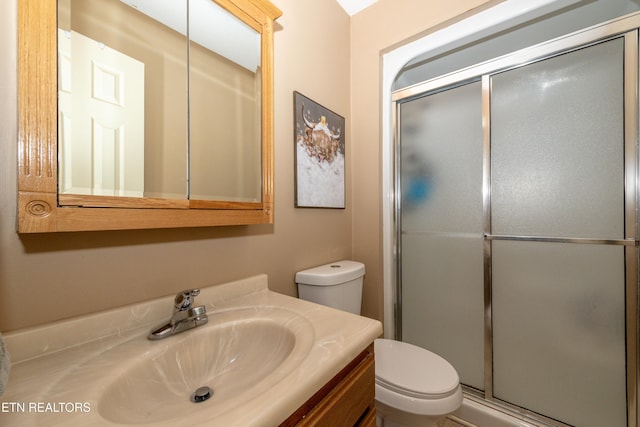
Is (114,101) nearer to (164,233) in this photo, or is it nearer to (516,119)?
(164,233)

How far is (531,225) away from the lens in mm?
1300

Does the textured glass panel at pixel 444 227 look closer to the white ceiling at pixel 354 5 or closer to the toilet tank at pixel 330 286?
the toilet tank at pixel 330 286

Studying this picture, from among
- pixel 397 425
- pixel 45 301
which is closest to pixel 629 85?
pixel 397 425

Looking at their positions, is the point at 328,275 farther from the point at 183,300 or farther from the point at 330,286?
the point at 183,300

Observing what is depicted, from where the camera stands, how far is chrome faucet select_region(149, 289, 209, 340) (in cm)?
70

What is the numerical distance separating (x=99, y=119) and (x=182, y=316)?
0.59 meters

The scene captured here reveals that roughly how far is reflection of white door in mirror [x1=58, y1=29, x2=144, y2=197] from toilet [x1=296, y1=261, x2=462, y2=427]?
2.70 feet

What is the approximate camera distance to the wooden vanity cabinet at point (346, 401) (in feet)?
1.69

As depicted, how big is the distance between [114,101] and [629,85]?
1.97 m

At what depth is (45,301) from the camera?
0.60 m

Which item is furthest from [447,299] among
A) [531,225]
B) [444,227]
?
[531,225]

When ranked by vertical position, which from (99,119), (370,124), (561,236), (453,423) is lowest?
(453,423)

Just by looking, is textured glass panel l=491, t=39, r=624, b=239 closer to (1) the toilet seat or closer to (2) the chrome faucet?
(1) the toilet seat

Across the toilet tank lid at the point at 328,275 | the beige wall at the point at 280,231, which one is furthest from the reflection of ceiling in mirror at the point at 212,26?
the toilet tank lid at the point at 328,275
